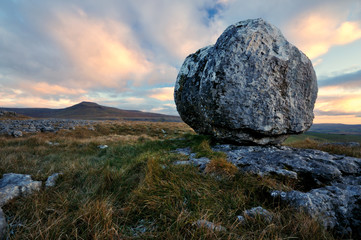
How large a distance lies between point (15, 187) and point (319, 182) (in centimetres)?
587

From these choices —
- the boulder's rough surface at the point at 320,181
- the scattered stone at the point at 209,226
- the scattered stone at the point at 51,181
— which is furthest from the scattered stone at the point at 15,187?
the boulder's rough surface at the point at 320,181

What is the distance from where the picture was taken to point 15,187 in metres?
2.87

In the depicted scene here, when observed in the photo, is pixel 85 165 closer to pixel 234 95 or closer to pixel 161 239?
pixel 161 239

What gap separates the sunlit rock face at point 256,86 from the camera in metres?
5.20

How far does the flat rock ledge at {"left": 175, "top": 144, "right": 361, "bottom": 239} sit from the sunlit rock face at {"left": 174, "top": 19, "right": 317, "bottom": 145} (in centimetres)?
92

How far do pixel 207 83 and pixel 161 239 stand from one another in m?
4.72

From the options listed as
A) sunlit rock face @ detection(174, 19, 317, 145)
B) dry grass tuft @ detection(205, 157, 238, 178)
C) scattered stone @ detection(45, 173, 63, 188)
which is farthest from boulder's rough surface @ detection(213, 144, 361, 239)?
scattered stone @ detection(45, 173, 63, 188)

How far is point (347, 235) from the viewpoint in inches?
85.1

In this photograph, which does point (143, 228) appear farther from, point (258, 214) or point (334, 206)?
point (334, 206)

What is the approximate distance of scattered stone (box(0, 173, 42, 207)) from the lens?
8.70ft

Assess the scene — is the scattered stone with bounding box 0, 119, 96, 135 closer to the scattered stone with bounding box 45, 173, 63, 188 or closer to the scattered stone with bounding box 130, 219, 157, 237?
the scattered stone with bounding box 45, 173, 63, 188

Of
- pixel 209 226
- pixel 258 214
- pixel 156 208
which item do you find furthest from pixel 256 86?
pixel 156 208

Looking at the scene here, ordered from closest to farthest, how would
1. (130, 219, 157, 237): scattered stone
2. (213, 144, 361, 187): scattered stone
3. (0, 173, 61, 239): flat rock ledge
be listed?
1. (130, 219, 157, 237): scattered stone
2. (0, 173, 61, 239): flat rock ledge
3. (213, 144, 361, 187): scattered stone

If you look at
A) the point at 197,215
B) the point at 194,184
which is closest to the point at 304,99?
the point at 194,184
